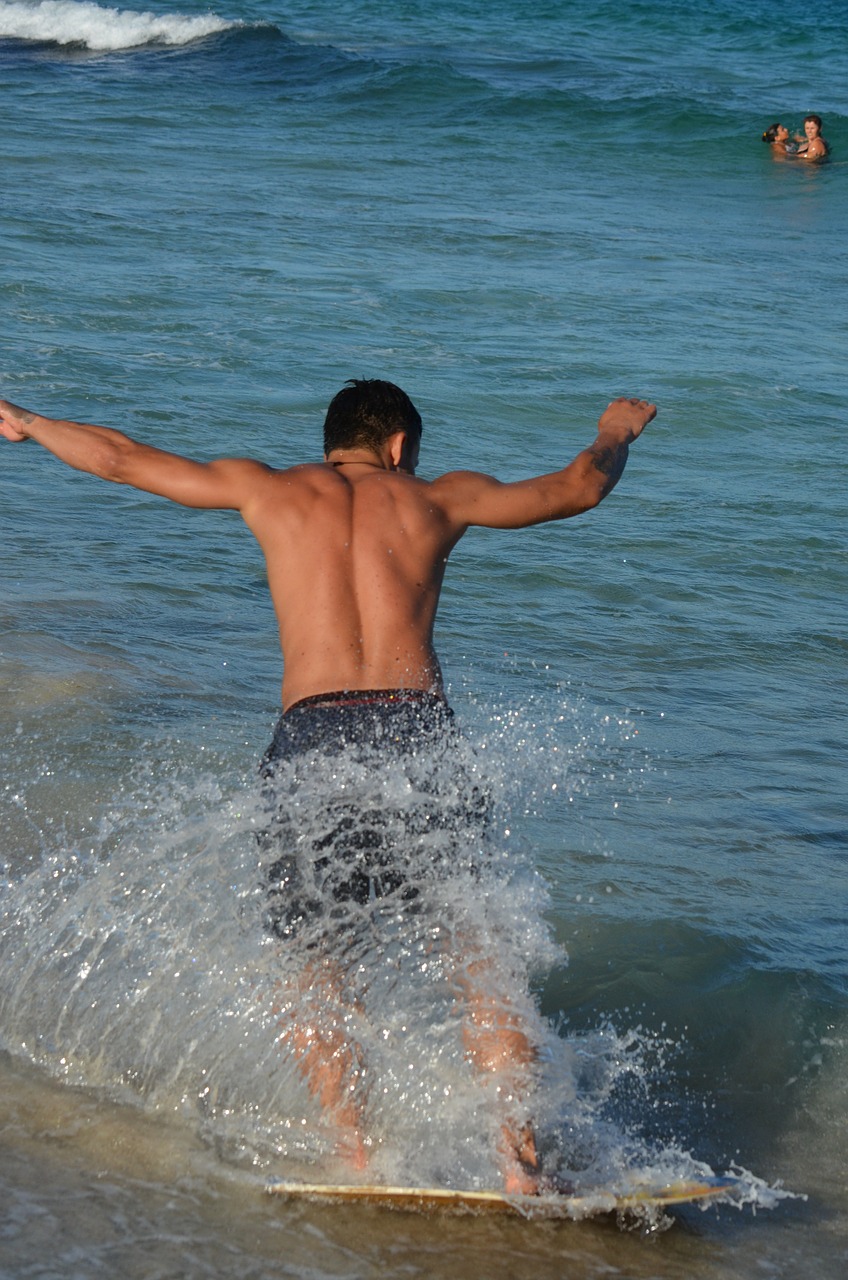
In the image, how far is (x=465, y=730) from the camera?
14.8 feet

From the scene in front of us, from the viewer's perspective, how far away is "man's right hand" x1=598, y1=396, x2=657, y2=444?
13.8 ft

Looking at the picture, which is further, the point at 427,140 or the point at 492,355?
the point at 427,140

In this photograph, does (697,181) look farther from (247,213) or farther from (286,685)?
(286,685)

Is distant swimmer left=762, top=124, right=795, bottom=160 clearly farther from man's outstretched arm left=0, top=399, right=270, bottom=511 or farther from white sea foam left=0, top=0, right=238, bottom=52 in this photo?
man's outstretched arm left=0, top=399, right=270, bottom=511

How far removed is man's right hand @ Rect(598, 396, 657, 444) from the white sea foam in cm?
2346

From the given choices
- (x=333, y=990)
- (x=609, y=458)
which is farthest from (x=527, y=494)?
(x=333, y=990)

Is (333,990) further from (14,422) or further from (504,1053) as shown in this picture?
(14,422)

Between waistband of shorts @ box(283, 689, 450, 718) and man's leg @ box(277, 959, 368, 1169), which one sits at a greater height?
waistband of shorts @ box(283, 689, 450, 718)

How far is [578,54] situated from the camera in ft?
85.8

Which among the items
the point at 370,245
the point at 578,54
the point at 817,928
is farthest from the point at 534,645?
the point at 578,54

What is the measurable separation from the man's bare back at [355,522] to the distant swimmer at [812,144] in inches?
703

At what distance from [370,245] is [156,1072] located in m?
11.8

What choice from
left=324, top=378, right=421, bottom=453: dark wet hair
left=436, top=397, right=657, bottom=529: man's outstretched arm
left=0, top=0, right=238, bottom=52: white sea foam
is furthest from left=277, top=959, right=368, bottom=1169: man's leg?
left=0, top=0, right=238, bottom=52: white sea foam

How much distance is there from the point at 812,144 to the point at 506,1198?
19.4 meters
